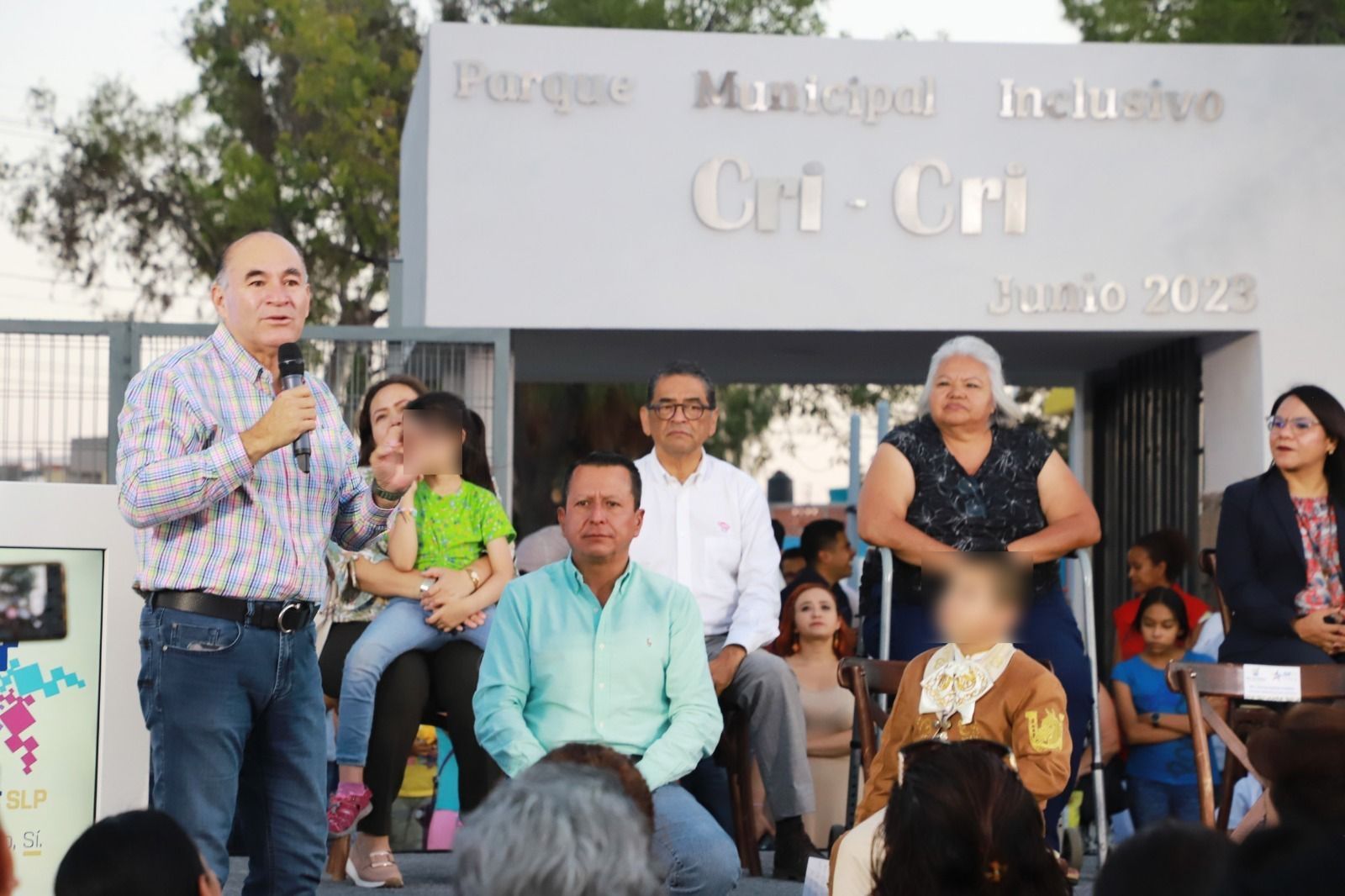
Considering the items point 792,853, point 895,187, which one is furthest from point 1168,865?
point 895,187

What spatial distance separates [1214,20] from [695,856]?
21885 mm

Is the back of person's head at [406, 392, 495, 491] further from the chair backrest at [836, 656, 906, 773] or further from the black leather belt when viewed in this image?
the black leather belt

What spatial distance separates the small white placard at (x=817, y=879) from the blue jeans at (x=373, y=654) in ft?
5.49

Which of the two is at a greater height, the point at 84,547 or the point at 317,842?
the point at 84,547

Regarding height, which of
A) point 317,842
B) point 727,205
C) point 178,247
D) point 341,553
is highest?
point 178,247

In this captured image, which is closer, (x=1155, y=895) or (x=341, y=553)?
(x=1155, y=895)

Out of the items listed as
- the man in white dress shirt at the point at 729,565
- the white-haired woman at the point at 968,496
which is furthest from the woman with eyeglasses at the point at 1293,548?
the man in white dress shirt at the point at 729,565

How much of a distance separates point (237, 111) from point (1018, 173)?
19.5m

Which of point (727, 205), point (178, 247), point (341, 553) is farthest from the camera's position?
point (178, 247)

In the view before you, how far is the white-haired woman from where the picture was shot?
18.9ft

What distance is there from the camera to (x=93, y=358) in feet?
28.9

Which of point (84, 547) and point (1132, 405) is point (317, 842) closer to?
point (84, 547)

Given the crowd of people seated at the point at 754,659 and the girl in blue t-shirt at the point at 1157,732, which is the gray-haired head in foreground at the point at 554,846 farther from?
the girl in blue t-shirt at the point at 1157,732

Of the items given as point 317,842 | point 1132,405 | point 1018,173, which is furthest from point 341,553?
point 1132,405
